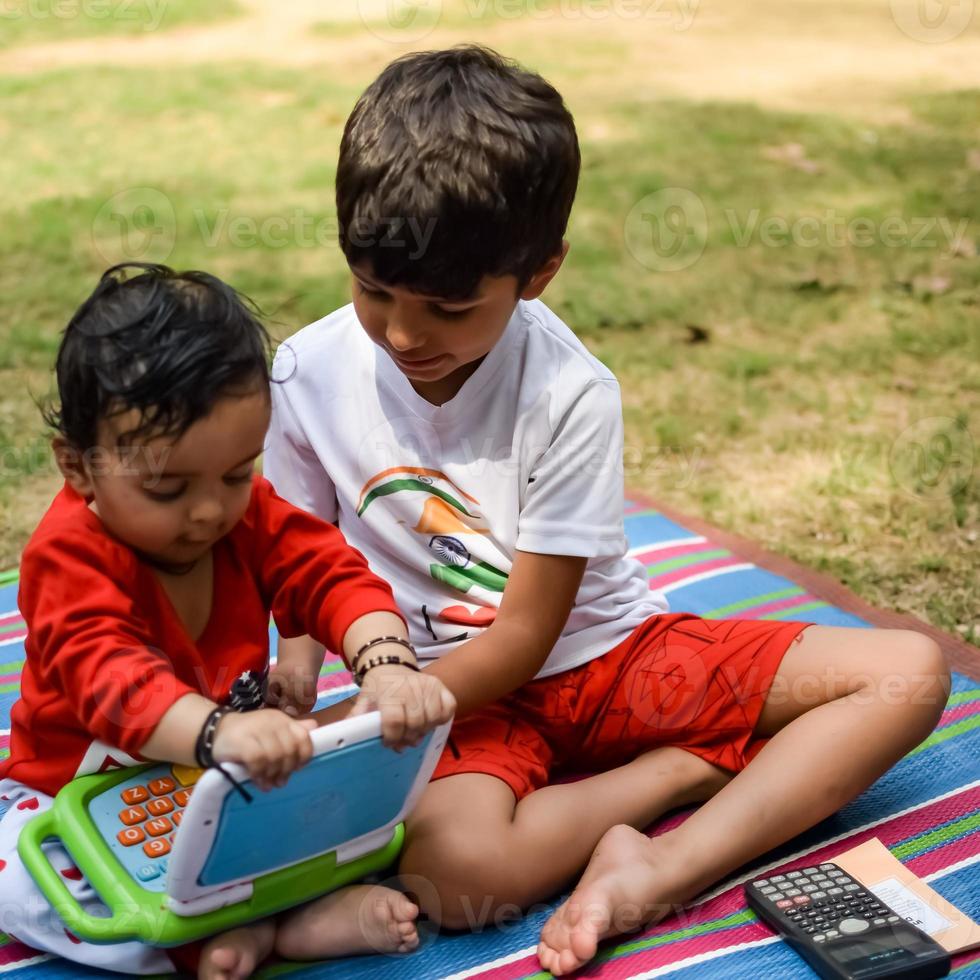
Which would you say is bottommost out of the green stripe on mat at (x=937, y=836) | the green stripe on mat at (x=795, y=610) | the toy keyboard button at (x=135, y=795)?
the green stripe on mat at (x=937, y=836)

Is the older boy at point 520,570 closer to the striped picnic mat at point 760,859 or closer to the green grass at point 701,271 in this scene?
the striped picnic mat at point 760,859

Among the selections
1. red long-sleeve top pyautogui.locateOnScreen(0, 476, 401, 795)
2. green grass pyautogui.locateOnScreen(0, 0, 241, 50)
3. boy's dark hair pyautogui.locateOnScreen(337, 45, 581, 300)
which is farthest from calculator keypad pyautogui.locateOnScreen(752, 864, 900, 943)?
green grass pyautogui.locateOnScreen(0, 0, 241, 50)

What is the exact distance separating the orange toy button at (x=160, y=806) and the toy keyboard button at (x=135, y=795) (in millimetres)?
10

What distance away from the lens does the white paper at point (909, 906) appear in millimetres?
1612

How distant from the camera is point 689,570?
2486 mm

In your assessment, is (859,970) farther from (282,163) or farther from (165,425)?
(282,163)

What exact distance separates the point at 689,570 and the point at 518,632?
880mm

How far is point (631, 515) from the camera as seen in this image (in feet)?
8.93

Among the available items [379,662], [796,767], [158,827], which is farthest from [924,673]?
[158,827]

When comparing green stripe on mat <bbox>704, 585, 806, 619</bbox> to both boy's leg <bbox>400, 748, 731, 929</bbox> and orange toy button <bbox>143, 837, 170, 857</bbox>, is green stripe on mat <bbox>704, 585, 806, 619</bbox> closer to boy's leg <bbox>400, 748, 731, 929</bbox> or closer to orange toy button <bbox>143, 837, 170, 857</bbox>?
boy's leg <bbox>400, 748, 731, 929</bbox>

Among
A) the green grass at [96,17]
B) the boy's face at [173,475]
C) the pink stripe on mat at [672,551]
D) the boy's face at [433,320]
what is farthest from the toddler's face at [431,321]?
the green grass at [96,17]

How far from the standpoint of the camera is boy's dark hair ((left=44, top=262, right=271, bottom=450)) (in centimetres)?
137

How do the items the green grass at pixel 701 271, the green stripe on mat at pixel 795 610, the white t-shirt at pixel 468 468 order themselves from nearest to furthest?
the white t-shirt at pixel 468 468
the green stripe on mat at pixel 795 610
the green grass at pixel 701 271

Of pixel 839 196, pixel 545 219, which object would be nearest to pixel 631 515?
pixel 545 219
